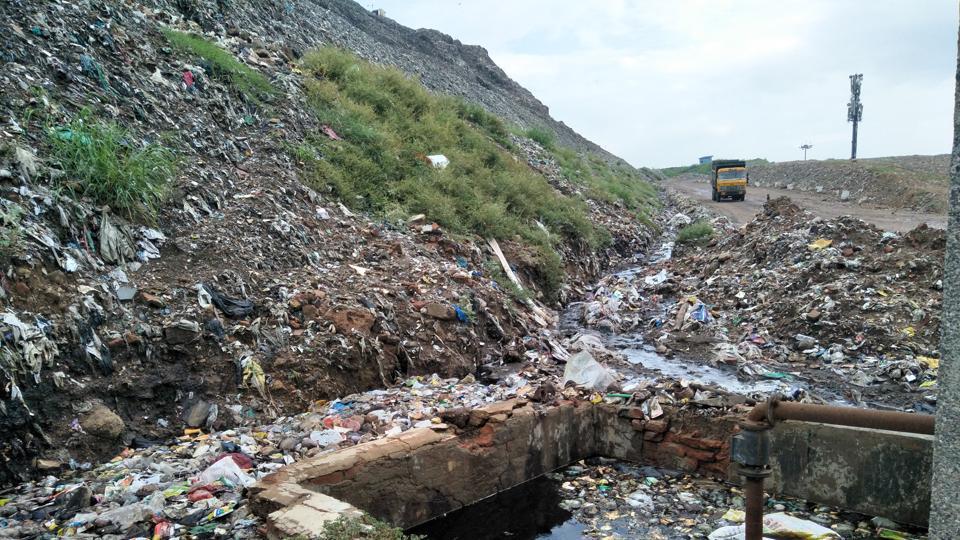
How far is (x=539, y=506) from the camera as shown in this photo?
450 cm

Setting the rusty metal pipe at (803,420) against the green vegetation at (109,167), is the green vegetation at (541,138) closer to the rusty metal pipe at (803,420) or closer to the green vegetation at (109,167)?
the green vegetation at (109,167)

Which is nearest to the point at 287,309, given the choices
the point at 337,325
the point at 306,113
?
the point at 337,325

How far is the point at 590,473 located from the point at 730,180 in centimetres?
2277

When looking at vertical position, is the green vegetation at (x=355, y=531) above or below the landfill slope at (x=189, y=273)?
below

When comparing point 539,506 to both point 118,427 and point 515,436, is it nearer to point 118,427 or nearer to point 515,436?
point 515,436

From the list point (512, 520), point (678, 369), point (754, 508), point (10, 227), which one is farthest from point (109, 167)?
point (678, 369)

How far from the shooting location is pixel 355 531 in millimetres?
2682

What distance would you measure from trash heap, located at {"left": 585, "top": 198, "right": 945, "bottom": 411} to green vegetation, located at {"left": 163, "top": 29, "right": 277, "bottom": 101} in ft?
19.8

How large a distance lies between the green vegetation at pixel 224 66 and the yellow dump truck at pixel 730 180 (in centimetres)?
2058

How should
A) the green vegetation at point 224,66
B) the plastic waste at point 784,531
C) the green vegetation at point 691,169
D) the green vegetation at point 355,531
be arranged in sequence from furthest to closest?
1. the green vegetation at point 691,169
2. the green vegetation at point 224,66
3. the plastic waste at point 784,531
4. the green vegetation at point 355,531

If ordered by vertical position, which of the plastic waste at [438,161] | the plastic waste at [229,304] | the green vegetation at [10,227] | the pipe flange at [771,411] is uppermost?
the plastic waste at [438,161]

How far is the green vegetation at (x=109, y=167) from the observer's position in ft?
16.8

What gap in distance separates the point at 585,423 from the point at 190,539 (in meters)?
3.28

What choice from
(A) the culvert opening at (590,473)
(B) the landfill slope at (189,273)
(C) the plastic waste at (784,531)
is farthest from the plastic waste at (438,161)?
(C) the plastic waste at (784,531)
